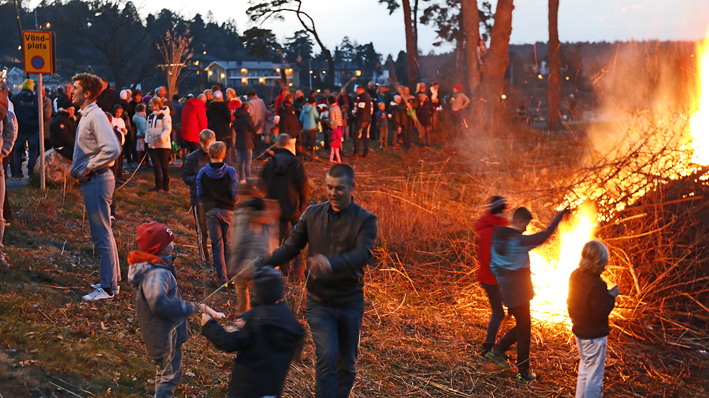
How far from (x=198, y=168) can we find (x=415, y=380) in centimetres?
364

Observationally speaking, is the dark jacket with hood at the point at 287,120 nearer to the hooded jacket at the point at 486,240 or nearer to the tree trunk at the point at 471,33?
the hooded jacket at the point at 486,240

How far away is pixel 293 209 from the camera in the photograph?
696cm

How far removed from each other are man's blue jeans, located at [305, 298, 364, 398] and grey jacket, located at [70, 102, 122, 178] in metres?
2.56

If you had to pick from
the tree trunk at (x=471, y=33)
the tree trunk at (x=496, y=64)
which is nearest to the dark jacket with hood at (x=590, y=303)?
the tree trunk at (x=496, y=64)

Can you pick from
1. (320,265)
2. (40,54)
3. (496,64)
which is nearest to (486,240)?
(320,265)

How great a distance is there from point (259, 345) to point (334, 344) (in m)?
0.81

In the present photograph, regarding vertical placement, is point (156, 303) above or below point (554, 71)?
below

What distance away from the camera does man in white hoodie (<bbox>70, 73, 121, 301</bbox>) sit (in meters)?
5.41

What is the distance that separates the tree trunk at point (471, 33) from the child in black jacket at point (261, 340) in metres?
19.6

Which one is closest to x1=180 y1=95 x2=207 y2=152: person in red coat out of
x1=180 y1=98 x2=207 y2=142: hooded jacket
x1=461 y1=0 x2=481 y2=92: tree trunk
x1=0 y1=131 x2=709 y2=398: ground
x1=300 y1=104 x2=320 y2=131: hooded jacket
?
x1=180 y1=98 x2=207 y2=142: hooded jacket

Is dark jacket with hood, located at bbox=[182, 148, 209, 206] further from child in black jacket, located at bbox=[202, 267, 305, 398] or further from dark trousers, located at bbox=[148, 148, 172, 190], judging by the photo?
child in black jacket, located at bbox=[202, 267, 305, 398]

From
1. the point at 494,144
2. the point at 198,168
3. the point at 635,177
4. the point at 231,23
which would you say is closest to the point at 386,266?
the point at 198,168

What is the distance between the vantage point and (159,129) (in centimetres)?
1061

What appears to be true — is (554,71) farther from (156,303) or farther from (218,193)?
(156,303)
